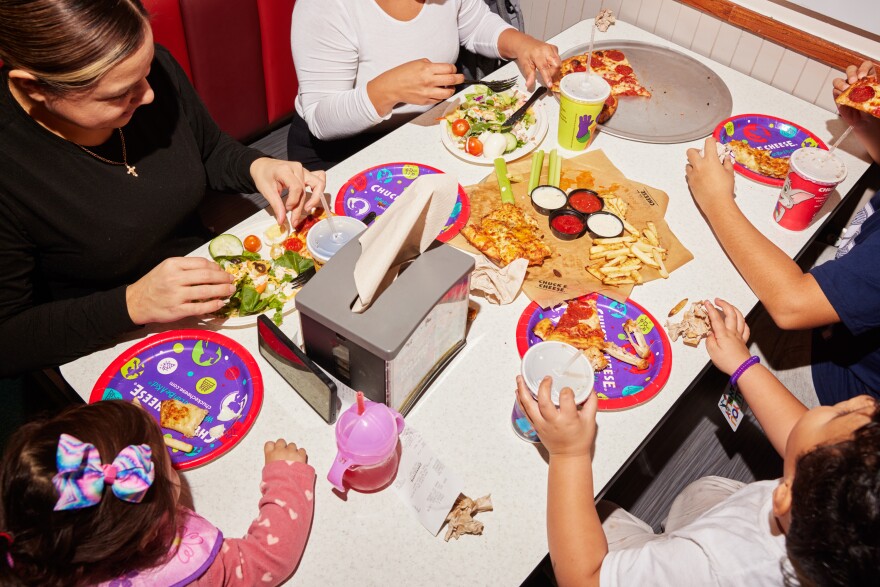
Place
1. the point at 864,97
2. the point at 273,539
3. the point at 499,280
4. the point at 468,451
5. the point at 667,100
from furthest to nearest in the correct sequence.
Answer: the point at 667,100
the point at 864,97
the point at 499,280
the point at 468,451
the point at 273,539

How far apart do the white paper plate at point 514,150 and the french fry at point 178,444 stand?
3.93 ft

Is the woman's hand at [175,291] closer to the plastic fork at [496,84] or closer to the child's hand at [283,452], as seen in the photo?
the child's hand at [283,452]

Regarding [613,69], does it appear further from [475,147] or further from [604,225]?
[604,225]

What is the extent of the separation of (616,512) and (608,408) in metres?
0.35

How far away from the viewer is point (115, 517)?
1.07 meters

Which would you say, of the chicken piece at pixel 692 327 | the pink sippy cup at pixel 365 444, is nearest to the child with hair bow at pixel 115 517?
the pink sippy cup at pixel 365 444

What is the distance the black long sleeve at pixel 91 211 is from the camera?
1.48 metres

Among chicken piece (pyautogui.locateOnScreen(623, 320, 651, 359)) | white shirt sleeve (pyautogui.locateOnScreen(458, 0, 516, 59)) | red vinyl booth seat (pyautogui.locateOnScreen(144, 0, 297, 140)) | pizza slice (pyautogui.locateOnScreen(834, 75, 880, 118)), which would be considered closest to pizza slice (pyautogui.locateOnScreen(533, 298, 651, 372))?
chicken piece (pyautogui.locateOnScreen(623, 320, 651, 359))

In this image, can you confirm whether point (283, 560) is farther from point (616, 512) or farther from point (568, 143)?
point (568, 143)

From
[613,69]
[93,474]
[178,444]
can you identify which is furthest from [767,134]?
[93,474]

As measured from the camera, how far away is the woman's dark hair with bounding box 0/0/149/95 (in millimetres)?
1282

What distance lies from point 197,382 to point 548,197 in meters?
1.11

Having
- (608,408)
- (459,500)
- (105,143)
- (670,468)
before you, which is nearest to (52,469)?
(459,500)

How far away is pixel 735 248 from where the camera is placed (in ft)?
5.85
